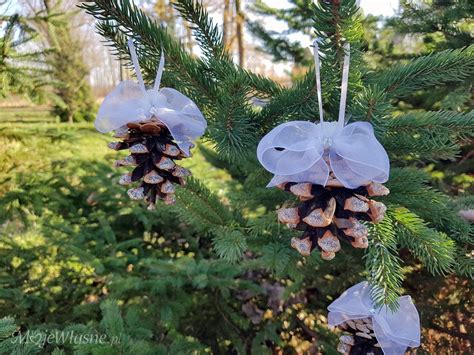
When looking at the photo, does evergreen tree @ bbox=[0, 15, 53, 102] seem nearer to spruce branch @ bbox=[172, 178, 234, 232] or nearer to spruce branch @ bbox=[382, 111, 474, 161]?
spruce branch @ bbox=[172, 178, 234, 232]

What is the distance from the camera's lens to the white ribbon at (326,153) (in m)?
0.65

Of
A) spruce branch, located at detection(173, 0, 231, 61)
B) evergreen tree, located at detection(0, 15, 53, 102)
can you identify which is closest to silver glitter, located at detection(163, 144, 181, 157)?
spruce branch, located at detection(173, 0, 231, 61)

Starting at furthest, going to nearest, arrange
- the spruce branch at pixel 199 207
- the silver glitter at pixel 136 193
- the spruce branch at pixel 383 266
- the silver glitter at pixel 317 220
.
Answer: the spruce branch at pixel 199 207 < the silver glitter at pixel 136 193 < the spruce branch at pixel 383 266 < the silver glitter at pixel 317 220

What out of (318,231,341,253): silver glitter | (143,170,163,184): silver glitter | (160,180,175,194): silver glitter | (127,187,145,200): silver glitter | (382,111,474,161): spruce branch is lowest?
(318,231,341,253): silver glitter

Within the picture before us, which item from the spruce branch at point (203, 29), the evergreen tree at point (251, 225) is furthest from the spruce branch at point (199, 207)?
the spruce branch at point (203, 29)

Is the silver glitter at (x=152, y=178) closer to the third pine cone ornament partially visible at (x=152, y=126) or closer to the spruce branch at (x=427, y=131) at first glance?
the third pine cone ornament partially visible at (x=152, y=126)

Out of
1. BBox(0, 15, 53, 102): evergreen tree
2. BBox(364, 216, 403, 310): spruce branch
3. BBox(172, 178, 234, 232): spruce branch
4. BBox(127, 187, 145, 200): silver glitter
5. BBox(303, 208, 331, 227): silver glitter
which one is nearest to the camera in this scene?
BBox(303, 208, 331, 227): silver glitter

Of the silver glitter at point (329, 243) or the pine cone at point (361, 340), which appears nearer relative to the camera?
the silver glitter at point (329, 243)

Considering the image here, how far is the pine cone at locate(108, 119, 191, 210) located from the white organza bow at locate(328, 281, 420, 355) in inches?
20.4

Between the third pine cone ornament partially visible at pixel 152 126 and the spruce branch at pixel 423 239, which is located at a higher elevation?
the third pine cone ornament partially visible at pixel 152 126

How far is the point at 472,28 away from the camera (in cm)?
160

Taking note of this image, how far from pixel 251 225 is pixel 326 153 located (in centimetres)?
42

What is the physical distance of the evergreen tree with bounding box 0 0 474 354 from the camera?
2.54 ft

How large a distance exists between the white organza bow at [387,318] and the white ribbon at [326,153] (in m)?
0.39
